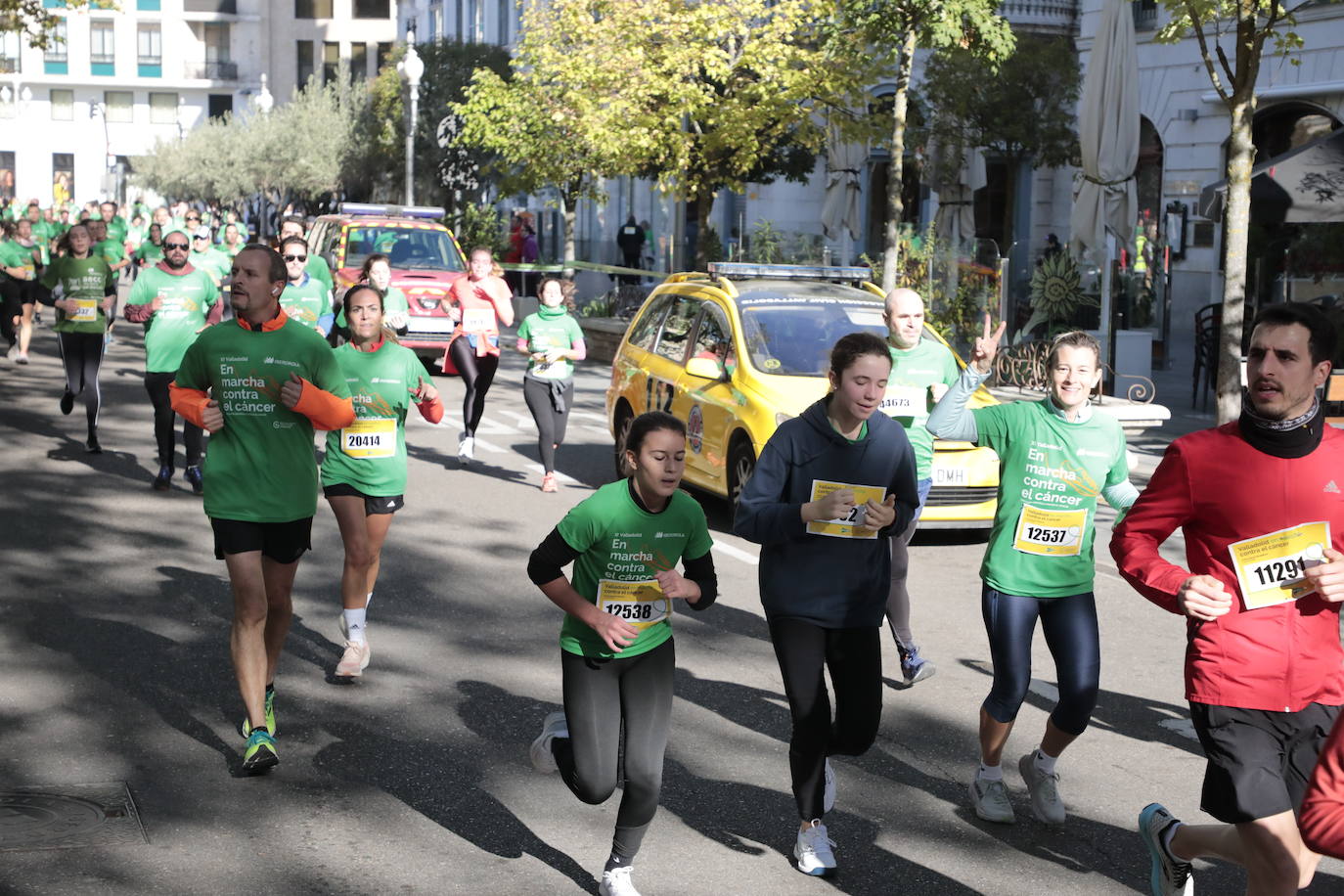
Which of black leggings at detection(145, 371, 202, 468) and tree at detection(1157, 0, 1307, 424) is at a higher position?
tree at detection(1157, 0, 1307, 424)

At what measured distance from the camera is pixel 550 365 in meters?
12.9

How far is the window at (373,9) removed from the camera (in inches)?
3622

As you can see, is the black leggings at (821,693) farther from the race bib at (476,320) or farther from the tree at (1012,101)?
the tree at (1012,101)

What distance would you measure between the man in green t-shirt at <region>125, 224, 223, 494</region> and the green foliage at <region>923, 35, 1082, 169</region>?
19.3 metres

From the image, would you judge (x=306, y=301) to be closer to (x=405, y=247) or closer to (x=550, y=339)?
(x=550, y=339)

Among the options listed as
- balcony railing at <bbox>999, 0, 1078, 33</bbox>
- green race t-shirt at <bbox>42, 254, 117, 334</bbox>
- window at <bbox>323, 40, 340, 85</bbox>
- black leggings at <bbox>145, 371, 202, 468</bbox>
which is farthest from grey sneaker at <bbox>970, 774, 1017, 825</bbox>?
window at <bbox>323, 40, 340, 85</bbox>

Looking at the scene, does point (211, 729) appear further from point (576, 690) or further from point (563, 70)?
point (563, 70)

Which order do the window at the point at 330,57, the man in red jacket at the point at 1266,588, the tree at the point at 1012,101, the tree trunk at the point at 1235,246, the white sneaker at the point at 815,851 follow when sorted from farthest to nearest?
1. the window at the point at 330,57
2. the tree at the point at 1012,101
3. the tree trunk at the point at 1235,246
4. the white sneaker at the point at 815,851
5. the man in red jacket at the point at 1266,588

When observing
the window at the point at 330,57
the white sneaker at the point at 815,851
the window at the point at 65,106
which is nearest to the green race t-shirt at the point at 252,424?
the white sneaker at the point at 815,851

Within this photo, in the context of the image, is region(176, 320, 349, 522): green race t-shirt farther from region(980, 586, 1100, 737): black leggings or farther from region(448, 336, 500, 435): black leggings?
region(448, 336, 500, 435): black leggings

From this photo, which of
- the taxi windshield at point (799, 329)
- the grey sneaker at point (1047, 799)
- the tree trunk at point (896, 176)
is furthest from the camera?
the tree trunk at point (896, 176)

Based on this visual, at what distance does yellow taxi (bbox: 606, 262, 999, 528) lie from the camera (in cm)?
1102

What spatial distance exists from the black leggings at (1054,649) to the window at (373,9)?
9036 cm

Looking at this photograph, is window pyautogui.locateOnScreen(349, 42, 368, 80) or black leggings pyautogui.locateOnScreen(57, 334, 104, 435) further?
window pyautogui.locateOnScreen(349, 42, 368, 80)
